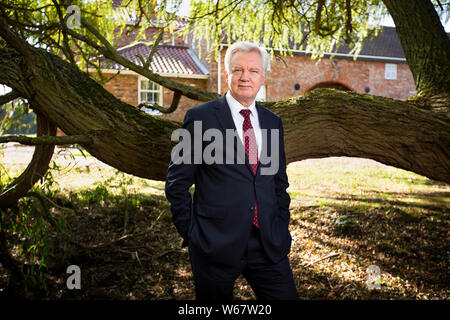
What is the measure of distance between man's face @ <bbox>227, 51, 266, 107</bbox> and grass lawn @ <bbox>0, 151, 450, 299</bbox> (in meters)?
2.32

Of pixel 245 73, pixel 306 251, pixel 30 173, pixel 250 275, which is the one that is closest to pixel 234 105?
pixel 245 73

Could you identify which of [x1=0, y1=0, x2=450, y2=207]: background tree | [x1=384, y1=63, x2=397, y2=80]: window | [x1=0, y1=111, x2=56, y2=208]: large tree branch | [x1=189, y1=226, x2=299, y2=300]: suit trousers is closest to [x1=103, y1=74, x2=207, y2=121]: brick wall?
[x1=384, y1=63, x2=397, y2=80]: window

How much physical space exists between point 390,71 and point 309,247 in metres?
19.4

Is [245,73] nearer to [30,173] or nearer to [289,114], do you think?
[289,114]

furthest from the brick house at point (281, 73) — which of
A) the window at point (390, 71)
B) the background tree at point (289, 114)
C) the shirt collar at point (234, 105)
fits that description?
the shirt collar at point (234, 105)

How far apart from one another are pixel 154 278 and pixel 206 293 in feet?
10.1

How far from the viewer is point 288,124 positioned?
11.8 ft

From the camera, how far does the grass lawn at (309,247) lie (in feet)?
15.4

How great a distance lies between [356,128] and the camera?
12.3ft

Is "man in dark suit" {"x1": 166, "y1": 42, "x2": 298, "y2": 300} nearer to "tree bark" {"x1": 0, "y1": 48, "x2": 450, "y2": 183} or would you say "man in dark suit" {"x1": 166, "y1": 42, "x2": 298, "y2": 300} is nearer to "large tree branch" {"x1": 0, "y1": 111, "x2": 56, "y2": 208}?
"tree bark" {"x1": 0, "y1": 48, "x2": 450, "y2": 183}

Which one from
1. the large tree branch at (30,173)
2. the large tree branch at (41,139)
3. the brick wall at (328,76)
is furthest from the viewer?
the brick wall at (328,76)

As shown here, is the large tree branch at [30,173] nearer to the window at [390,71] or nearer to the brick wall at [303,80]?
the brick wall at [303,80]

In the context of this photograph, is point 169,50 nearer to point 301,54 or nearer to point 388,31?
point 301,54
